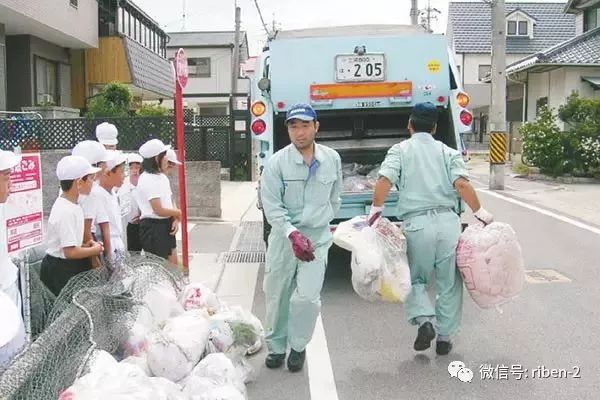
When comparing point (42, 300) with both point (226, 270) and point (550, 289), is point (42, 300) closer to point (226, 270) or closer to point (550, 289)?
point (226, 270)

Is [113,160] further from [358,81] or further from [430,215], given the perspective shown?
[358,81]

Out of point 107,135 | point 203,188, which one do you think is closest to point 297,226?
point 107,135

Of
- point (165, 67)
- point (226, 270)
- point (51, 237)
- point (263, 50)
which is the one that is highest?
point (165, 67)

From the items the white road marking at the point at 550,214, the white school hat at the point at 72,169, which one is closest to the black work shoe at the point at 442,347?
the white school hat at the point at 72,169

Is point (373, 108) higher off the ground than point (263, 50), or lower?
lower

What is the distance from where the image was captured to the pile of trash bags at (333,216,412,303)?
16.2 ft

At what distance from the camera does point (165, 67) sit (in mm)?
31078

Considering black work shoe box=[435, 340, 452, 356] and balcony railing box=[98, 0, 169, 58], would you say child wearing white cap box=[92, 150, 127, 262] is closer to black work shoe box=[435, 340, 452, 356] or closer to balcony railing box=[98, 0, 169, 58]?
black work shoe box=[435, 340, 452, 356]

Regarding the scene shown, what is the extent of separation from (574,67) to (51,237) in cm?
2385

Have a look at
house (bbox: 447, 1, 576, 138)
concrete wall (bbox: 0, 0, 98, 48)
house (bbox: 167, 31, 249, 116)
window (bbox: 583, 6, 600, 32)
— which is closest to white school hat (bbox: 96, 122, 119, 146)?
concrete wall (bbox: 0, 0, 98, 48)

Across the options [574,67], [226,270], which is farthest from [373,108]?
[574,67]

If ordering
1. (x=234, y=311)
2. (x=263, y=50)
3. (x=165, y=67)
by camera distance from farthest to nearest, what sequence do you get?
1. (x=165, y=67)
2. (x=263, y=50)
3. (x=234, y=311)

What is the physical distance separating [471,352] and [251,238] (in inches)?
240

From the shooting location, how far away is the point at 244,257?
A: 942cm
